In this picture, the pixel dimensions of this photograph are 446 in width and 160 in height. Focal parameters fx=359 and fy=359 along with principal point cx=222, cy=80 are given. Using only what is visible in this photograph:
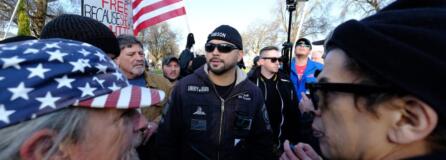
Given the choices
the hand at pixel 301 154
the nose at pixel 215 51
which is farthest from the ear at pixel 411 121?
the nose at pixel 215 51

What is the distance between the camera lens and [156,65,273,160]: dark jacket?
331 cm

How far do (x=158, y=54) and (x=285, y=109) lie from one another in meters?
68.9

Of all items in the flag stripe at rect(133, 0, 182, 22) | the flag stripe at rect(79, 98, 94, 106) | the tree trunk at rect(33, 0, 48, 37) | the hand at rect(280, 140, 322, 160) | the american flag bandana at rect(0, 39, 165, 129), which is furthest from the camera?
the tree trunk at rect(33, 0, 48, 37)

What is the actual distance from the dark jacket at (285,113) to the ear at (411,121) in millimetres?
3664

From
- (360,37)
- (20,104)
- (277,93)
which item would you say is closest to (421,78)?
(360,37)

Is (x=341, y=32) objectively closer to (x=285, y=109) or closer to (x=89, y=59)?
(x=89, y=59)

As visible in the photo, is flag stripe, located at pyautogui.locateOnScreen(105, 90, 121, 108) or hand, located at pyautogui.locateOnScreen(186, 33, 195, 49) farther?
hand, located at pyautogui.locateOnScreen(186, 33, 195, 49)

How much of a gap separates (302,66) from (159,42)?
229 ft

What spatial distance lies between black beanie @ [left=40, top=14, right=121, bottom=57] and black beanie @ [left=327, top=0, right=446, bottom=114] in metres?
1.50

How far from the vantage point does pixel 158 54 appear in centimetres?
7219

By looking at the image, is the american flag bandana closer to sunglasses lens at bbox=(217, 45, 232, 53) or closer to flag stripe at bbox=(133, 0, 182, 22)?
sunglasses lens at bbox=(217, 45, 232, 53)

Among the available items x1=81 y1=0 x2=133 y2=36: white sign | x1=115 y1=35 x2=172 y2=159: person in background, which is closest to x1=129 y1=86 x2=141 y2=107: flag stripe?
x1=115 y1=35 x2=172 y2=159: person in background

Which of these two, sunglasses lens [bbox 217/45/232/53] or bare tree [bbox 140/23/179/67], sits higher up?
bare tree [bbox 140/23/179/67]

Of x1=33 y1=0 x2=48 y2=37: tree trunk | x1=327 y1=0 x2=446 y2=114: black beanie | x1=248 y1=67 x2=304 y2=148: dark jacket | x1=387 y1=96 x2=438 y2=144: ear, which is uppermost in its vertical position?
x1=33 y1=0 x2=48 y2=37: tree trunk
